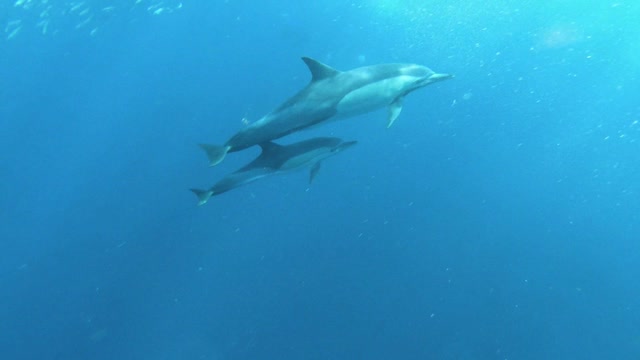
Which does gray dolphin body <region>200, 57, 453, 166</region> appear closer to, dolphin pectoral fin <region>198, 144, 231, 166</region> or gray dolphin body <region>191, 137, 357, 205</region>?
dolphin pectoral fin <region>198, 144, 231, 166</region>

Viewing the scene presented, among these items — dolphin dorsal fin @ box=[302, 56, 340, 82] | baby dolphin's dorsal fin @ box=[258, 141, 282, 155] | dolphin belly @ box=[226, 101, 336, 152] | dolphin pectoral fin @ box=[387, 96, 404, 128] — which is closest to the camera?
A: dolphin belly @ box=[226, 101, 336, 152]

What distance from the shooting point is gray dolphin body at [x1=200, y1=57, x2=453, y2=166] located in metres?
6.14

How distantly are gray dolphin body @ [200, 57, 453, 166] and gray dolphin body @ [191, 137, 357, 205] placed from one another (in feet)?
1.57

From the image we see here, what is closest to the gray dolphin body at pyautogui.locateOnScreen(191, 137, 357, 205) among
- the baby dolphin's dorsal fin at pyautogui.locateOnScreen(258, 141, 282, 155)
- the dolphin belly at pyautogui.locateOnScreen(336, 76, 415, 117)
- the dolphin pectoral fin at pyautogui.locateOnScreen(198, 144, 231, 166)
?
the baby dolphin's dorsal fin at pyautogui.locateOnScreen(258, 141, 282, 155)

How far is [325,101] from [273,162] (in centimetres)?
104

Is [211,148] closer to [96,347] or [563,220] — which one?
[96,347]

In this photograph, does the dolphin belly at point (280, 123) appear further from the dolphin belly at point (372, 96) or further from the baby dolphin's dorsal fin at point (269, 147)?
the baby dolphin's dorsal fin at point (269, 147)

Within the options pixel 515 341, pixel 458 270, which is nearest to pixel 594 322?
pixel 515 341

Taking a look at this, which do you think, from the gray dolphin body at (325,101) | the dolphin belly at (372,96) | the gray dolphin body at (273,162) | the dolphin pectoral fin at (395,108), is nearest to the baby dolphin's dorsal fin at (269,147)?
the gray dolphin body at (273,162)

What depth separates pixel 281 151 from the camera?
6.83m

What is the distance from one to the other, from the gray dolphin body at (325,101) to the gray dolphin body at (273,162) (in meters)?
0.48

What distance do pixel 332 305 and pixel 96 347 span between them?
205 inches

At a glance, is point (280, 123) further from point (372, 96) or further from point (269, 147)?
point (372, 96)

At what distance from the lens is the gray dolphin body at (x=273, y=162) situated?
6738mm
